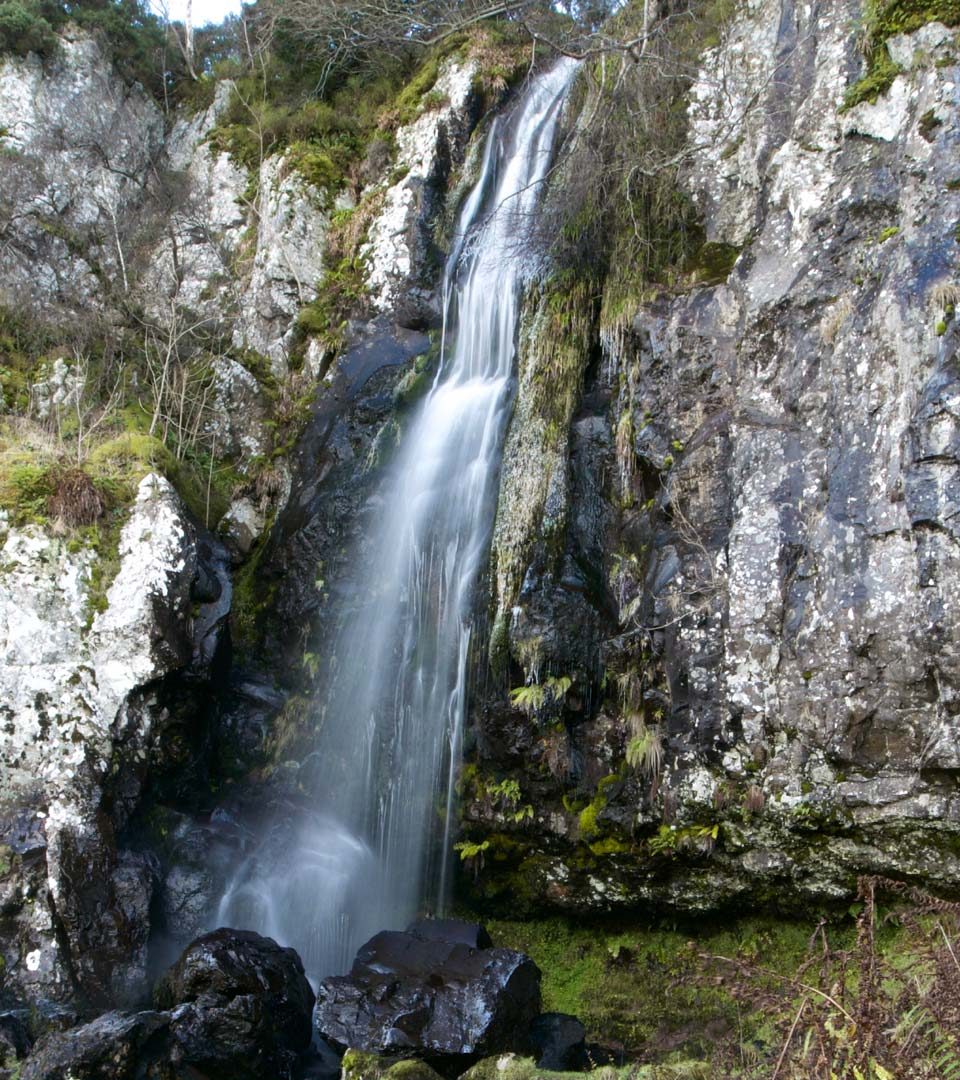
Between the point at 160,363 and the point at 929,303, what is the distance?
9.94 metres

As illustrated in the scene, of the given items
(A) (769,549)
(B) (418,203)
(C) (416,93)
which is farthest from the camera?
(C) (416,93)

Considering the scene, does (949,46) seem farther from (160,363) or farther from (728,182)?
(160,363)

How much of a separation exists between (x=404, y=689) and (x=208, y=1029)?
337 centimetres

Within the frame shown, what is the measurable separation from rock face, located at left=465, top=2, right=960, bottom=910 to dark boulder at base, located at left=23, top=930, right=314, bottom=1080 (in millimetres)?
2213

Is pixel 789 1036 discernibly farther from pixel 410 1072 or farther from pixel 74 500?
pixel 74 500

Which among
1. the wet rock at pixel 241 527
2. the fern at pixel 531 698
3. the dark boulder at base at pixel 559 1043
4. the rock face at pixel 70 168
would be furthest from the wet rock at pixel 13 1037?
the rock face at pixel 70 168

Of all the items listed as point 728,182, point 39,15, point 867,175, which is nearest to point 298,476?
point 728,182

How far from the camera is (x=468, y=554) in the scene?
8.95 metres

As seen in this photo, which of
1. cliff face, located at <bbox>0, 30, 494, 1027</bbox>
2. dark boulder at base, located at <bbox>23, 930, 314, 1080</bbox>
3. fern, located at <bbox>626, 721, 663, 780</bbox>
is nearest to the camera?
dark boulder at base, located at <bbox>23, 930, 314, 1080</bbox>

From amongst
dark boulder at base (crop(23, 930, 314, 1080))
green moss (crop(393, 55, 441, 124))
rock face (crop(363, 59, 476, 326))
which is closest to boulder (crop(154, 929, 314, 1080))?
dark boulder at base (crop(23, 930, 314, 1080))

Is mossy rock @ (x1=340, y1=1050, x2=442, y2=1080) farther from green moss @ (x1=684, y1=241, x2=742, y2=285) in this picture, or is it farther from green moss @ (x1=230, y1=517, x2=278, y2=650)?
green moss @ (x1=684, y1=241, x2=742, y2=285)

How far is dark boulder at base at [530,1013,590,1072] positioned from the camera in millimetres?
6348

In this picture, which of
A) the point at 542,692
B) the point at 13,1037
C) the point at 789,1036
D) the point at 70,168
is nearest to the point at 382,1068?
the point at 13,1037

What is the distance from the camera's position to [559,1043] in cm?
647
